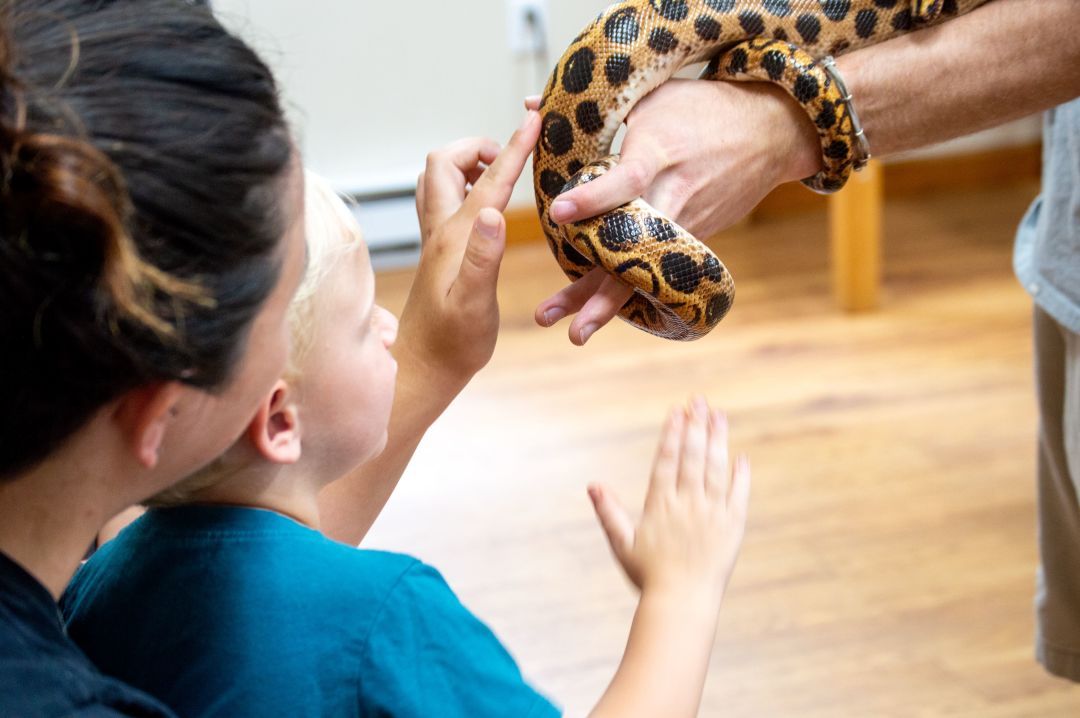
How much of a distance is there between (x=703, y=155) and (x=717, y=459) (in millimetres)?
413

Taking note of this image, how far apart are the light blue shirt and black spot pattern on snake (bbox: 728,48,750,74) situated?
364mm

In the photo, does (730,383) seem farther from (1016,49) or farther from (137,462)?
(137,462)

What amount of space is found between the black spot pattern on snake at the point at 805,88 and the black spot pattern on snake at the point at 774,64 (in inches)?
0.8

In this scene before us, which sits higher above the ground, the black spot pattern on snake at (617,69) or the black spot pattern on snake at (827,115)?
the black spot pattern on snake at (617,69)

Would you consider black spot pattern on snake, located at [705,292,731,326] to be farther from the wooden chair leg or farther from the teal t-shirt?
the wooden chair leg

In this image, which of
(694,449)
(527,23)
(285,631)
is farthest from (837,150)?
(527,23)

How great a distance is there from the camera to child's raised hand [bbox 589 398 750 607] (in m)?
0.86

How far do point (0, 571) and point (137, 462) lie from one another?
96mm

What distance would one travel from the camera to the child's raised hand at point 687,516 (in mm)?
865

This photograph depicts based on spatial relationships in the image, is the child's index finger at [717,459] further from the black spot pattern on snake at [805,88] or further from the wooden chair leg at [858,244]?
the wooden chair leg at [858,244]

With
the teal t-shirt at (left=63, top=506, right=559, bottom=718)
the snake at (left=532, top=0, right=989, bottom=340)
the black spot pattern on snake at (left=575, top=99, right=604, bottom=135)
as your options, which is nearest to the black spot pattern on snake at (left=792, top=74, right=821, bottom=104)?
the snake at (left=532, top=0, right=989, bottom=340)

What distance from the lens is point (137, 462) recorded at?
0.69 m

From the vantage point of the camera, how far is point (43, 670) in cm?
66

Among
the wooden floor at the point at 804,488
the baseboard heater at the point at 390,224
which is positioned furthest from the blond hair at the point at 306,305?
the baseboard heater at the point at 390,224
